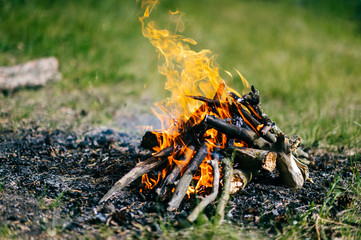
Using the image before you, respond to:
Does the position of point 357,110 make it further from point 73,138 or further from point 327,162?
point 73,138

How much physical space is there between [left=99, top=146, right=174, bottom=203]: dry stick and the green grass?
621 mm

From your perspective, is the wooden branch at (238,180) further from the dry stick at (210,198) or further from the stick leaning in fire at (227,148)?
the dry stick at (210,198)

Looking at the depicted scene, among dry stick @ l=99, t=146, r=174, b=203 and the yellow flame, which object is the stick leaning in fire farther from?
the yellow flame

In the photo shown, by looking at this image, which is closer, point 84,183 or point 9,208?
point 9,208

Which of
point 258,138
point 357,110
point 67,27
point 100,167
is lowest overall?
point 100,167

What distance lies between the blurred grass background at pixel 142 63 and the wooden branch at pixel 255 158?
→ 135cm

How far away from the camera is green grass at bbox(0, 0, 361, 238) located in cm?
443

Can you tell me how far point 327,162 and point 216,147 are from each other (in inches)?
61.4

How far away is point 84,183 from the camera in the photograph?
2891 mm

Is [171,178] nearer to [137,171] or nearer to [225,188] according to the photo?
[137,171]

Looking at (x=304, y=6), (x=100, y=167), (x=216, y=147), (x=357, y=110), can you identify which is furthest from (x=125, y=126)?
(x=304, y=6)

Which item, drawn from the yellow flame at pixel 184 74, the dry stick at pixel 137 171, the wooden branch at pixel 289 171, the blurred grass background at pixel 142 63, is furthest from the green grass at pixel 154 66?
the yellow flame at pixel 184 74

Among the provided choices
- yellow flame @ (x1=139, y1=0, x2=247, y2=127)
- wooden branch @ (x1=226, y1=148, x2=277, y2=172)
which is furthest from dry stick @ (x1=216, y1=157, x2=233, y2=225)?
yellow flame @ (x1=139, y1=0, x2=247, y2=127)

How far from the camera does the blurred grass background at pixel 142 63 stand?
471 cm
